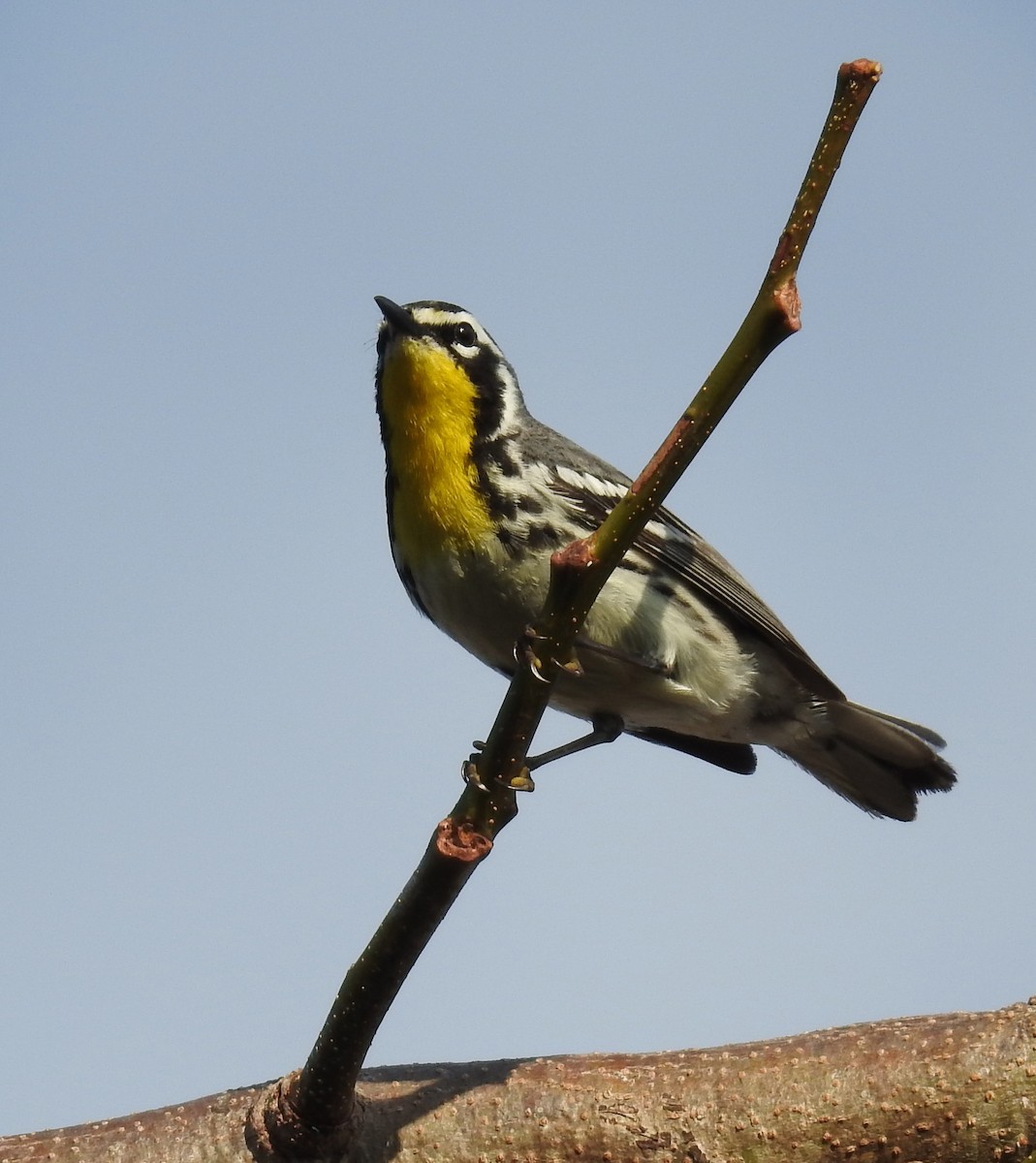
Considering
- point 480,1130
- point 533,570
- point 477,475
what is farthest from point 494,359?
point 480,1130

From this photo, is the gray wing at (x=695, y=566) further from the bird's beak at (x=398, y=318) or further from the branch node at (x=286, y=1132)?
the branch node at (x=286, y=1132)

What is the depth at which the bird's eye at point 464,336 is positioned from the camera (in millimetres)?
6691

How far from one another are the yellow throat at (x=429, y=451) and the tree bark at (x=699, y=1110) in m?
2.33

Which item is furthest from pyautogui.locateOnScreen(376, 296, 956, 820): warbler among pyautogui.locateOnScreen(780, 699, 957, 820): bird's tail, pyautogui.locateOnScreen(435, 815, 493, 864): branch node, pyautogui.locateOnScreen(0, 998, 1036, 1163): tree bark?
pyautogui.locateOnScreen(435, 815, 493, 864): branch node

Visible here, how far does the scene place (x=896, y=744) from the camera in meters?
6.88

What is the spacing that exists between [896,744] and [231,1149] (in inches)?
154

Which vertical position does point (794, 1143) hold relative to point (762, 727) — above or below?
below

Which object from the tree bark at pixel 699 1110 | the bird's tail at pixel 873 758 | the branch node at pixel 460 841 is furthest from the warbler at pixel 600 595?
the branch node at pixel 460 841

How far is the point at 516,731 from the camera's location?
3611 mm

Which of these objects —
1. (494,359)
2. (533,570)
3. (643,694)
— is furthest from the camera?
(494,359)

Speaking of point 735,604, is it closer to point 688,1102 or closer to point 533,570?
point 533,570

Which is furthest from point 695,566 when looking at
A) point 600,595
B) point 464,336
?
point 464,336

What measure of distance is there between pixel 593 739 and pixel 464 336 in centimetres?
200

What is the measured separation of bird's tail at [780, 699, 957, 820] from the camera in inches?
270
